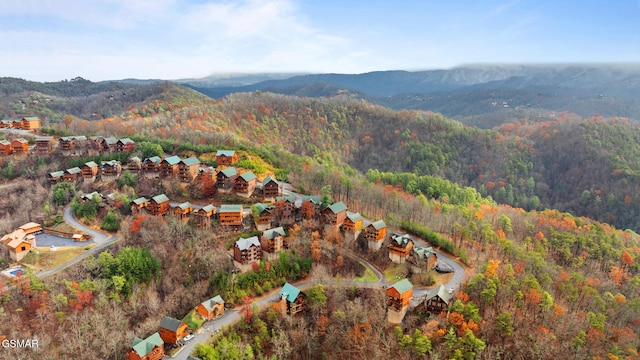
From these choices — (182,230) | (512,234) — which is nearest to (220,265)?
(182,230)

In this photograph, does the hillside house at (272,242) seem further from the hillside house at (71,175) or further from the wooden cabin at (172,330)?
the hillside house at (71,175)

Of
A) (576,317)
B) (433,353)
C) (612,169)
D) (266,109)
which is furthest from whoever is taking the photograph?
(266,109)

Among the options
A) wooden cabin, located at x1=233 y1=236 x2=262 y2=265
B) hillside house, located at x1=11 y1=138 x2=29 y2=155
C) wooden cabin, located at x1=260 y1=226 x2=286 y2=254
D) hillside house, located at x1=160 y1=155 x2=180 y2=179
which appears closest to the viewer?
A: wooden cabin, located at x1=233 y1=236 x2=262 y2=265

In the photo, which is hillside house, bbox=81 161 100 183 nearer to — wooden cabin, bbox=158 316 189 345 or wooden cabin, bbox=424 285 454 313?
wooden cabin, bbox=158 316 189 345

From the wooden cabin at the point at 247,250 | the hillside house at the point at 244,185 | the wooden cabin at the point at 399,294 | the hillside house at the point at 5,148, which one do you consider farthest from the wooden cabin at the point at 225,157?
the wooden cabin at the point at 399,294

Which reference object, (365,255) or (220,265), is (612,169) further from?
(220,265)

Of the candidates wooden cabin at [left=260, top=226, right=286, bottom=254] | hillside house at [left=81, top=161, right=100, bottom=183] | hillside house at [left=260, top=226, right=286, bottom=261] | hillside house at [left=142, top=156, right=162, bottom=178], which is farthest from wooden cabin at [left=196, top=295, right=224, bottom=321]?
hillside house at [left=81, top=161, right=100, bottom=183]
